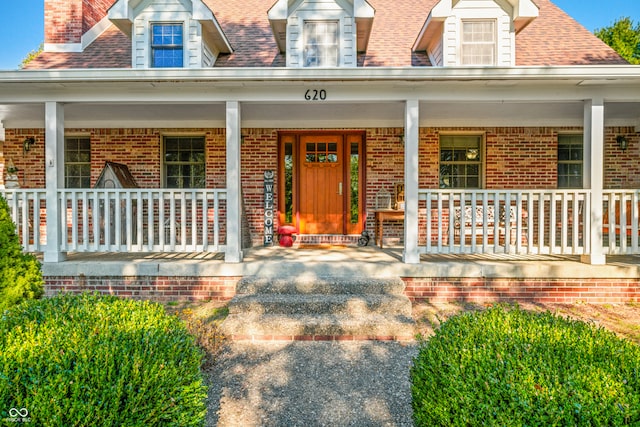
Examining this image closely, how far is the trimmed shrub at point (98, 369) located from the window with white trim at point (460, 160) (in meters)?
6.81

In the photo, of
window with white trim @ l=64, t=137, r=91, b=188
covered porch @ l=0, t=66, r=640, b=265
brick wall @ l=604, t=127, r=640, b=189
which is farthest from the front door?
brick wall @ l=604, t=127, r=640, b=189

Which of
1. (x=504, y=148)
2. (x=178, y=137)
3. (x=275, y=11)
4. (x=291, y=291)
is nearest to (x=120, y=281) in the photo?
(x=291, y=291)

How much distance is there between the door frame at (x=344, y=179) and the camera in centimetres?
794

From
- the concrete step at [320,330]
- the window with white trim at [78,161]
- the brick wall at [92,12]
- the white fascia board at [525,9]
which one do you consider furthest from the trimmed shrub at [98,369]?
the brick wall at [92,12]

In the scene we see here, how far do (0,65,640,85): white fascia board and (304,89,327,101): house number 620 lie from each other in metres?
0.29

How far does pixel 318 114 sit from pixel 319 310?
383 centimetres

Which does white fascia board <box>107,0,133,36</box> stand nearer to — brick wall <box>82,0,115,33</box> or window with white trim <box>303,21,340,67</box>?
brick wall <box>82,0,115,33</box>

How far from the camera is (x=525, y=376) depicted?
65.4 inches

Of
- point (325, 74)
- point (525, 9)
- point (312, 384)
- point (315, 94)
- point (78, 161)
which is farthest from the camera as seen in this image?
point (78, 161)

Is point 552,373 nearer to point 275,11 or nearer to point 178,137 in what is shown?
point 275,11

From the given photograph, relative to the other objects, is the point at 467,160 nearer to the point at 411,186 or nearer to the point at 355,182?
the point at 355,182

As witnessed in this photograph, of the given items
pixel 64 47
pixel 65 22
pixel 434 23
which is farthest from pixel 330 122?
pixel 65 22

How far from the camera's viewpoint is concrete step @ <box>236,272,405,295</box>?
481 centimetres

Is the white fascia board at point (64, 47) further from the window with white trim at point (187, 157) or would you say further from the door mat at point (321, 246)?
the door mat at point (321, 246)
